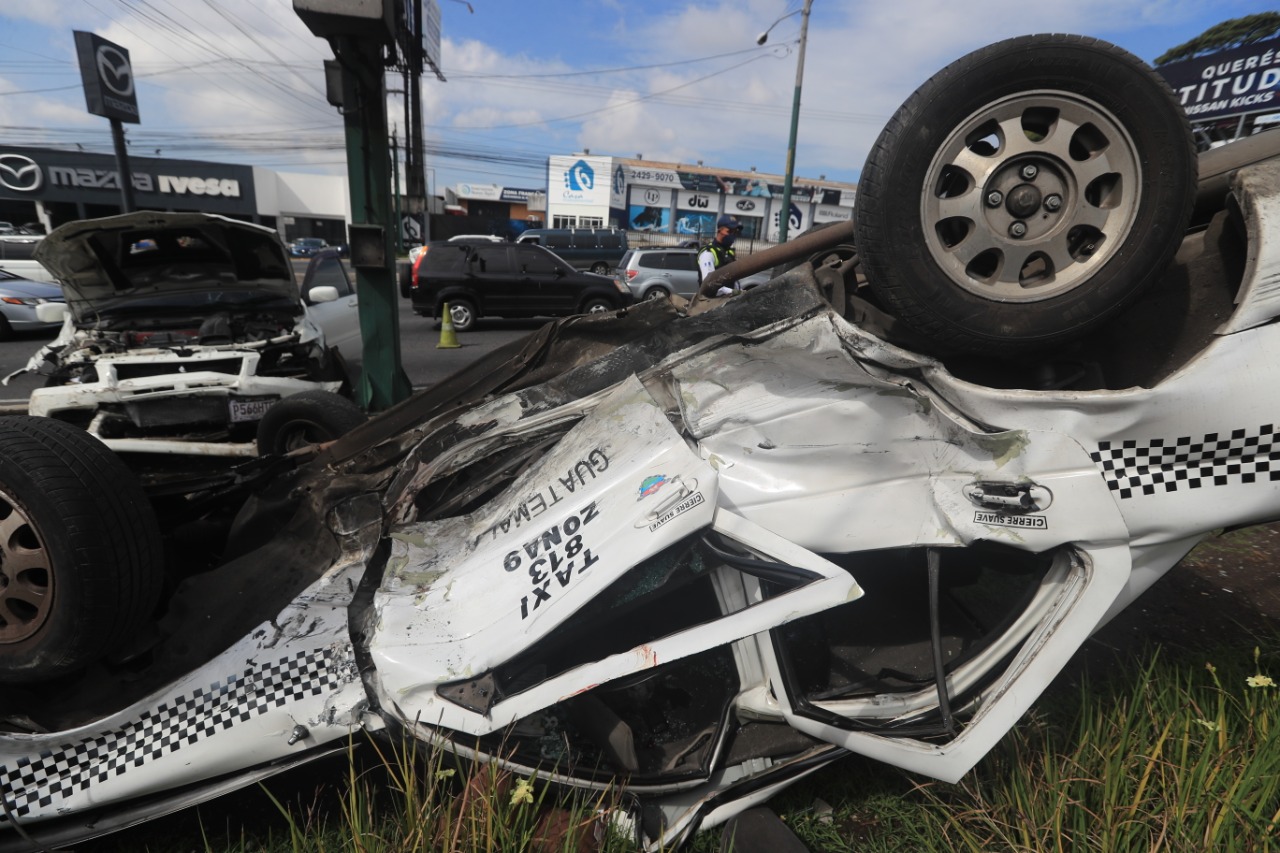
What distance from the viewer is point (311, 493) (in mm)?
2312

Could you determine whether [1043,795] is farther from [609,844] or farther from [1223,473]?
[609,844]

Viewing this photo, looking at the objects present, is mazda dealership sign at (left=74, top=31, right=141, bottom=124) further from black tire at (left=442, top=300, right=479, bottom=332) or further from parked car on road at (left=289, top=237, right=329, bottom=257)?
parked car on road at (left=289, top=237, right=329, bottom=257)

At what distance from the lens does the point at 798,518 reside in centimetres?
169

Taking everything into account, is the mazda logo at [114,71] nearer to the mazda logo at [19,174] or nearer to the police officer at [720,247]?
the police officer at [720,247]

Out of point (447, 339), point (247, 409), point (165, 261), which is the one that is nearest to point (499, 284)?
point (447, 339)

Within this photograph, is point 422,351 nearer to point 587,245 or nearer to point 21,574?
point 21,574

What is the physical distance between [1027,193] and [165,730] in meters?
2.60

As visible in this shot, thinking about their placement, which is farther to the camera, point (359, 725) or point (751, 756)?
point (751, 756)

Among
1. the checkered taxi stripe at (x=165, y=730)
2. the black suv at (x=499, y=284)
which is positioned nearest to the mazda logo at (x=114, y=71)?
the black suv at (x=499, y=284)

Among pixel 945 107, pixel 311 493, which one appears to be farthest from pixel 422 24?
pixel 945 107

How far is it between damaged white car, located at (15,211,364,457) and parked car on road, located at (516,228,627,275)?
699 inches

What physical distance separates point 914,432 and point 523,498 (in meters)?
1.07

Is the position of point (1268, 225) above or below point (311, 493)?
above

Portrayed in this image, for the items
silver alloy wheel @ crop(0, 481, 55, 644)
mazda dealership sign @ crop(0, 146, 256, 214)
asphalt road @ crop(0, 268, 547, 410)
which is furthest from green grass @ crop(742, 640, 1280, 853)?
mazda dealership sign @ crop(0, 146, 256, 214)
